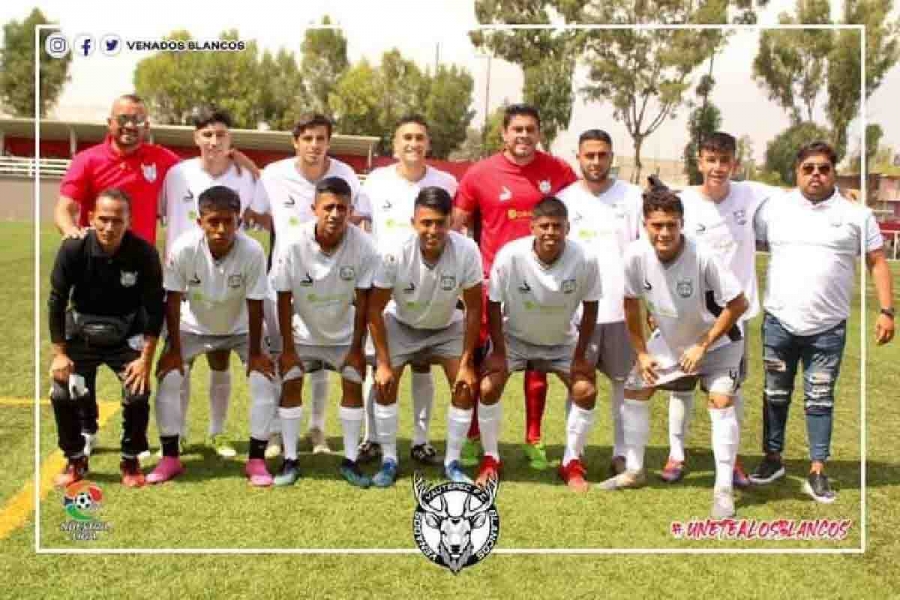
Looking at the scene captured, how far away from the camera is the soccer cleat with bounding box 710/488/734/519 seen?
3964 millimetres

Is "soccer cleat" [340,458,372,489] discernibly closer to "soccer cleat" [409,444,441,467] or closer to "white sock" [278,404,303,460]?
"white sock" [278,404,303,460]

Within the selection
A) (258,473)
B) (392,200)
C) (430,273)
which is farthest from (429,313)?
(258,473)

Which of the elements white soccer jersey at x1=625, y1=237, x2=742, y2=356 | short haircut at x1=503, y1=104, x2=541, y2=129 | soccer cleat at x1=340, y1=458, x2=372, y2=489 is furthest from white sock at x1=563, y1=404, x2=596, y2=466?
short haircut at x1=503, y1=104, x2=541, y2=129

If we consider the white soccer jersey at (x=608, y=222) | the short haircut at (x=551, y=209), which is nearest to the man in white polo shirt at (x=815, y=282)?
the white soccer jersey at (x=608, y=222)

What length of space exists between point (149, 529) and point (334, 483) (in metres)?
1.01

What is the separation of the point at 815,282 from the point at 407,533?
2.41 meters

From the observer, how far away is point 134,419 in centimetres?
427

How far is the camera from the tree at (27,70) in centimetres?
377

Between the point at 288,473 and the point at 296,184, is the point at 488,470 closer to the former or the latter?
the point at 288,473

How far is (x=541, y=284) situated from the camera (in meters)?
4.35

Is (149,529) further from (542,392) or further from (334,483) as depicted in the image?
(542,392)

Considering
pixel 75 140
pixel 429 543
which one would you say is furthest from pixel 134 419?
pixel 429 543

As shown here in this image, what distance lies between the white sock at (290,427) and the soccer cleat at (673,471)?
198 cm

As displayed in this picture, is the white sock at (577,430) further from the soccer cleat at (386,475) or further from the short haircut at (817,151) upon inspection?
the short haircut at (817,151)
